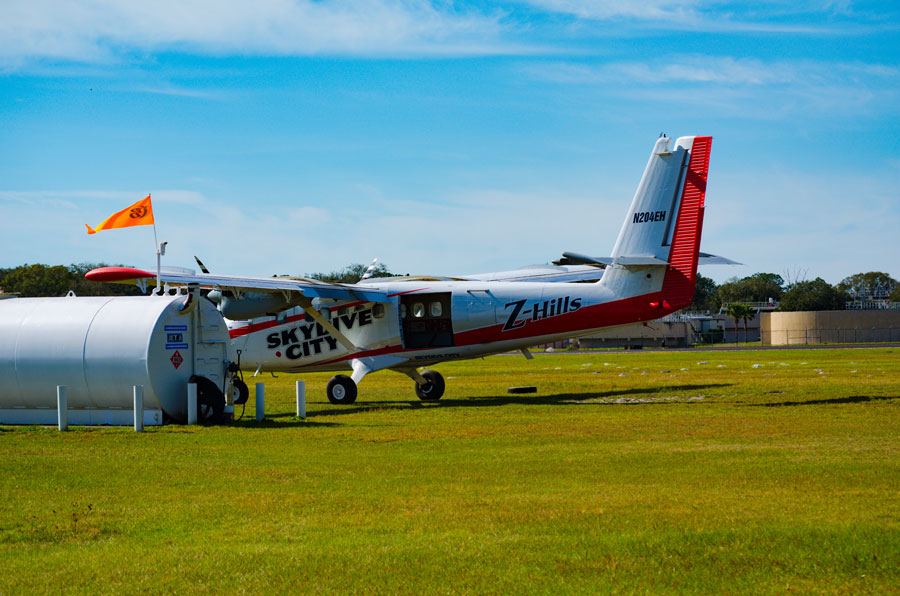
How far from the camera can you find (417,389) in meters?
31.4

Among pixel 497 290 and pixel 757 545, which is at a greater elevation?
pixel 497 290

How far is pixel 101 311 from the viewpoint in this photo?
2331 centimetres

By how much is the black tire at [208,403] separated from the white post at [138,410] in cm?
212

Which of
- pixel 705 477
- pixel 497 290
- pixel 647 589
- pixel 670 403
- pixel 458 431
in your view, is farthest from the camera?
pixel 497 290

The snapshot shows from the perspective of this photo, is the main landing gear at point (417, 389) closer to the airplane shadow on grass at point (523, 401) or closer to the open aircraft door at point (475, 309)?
the airplane shadow on grass at point (523, 401)

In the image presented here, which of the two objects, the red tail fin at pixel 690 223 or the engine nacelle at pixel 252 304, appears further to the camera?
the engine nacelle at pixel 252 304

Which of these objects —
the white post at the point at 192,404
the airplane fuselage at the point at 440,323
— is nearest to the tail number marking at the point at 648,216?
the airplane fuselage at the point at 440,323

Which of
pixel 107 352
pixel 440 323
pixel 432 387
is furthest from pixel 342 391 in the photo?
pixel 107 352

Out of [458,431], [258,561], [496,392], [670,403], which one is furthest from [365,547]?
[496,392]

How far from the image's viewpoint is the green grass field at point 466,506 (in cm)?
827

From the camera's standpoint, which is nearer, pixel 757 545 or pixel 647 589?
pixel 647 589

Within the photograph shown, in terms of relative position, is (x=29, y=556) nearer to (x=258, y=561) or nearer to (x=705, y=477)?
(x=258, y=561)

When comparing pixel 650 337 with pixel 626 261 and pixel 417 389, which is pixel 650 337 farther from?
pixel 626 261

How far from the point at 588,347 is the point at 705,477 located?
303 ft
